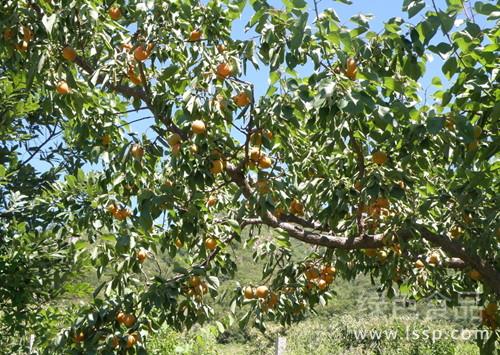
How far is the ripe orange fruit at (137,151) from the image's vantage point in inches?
95.0

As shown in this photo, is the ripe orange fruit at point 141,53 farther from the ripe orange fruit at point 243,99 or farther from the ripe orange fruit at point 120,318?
the ripe orange fruit at point 120,318

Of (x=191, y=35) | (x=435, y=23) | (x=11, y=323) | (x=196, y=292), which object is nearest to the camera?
(x=435, y=23)

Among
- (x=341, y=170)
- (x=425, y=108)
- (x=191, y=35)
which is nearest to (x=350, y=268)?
(x=341, y=170)

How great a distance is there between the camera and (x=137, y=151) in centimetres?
241

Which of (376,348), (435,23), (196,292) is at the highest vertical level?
(435,23)

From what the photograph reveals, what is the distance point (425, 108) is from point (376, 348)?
33.7 ft

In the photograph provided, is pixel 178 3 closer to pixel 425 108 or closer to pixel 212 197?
pixel 425 108

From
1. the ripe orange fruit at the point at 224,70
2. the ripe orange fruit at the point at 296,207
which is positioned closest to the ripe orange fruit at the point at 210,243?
the ripe orange fruit at the point at 296,207

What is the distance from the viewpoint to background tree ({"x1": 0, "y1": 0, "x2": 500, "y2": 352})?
2.16 meters

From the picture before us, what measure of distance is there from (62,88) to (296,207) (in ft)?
4.63

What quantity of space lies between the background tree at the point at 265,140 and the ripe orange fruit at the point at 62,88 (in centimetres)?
1

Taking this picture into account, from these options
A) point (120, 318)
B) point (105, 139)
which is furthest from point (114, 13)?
point (120, 318)

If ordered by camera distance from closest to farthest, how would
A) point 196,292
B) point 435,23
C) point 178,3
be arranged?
point 435,23 → point 178,3 → point 196,292

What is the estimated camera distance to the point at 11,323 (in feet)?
14.8
